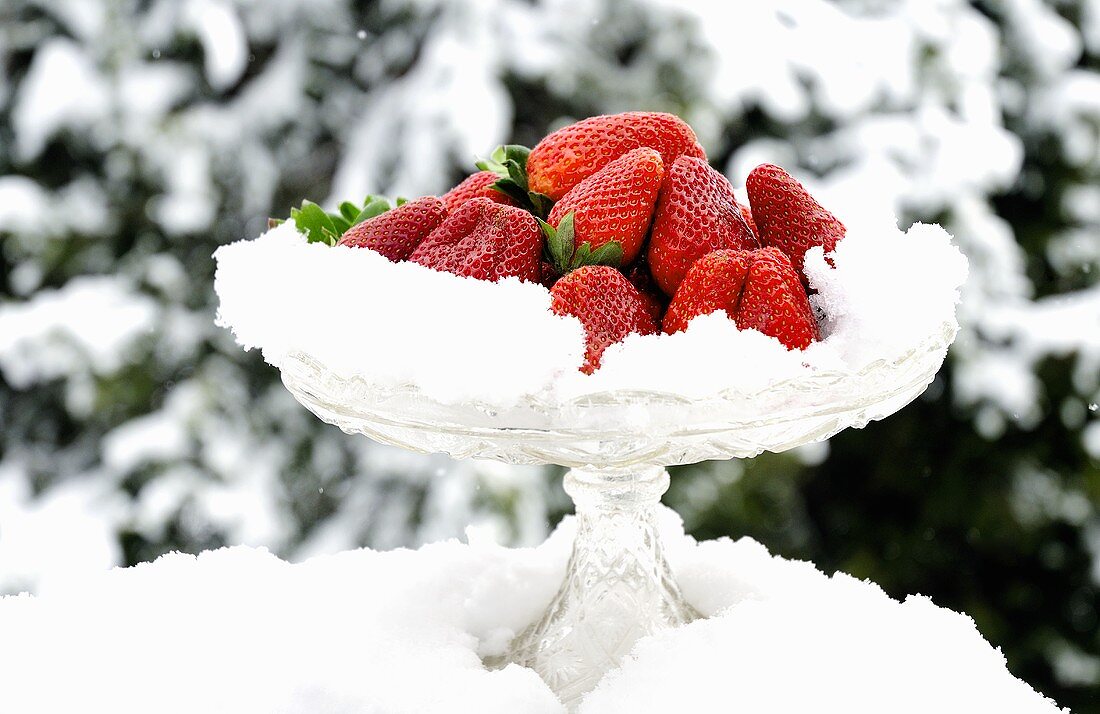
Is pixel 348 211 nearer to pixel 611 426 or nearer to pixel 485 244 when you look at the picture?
pixel 485 244

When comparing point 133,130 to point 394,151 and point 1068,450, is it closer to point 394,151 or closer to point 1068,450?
point 394,151

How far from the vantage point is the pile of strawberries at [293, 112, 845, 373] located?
70 centimetres

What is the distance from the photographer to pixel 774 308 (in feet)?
2.26

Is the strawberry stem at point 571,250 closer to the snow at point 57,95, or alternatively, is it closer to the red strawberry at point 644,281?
the red strawberry at point 644,281

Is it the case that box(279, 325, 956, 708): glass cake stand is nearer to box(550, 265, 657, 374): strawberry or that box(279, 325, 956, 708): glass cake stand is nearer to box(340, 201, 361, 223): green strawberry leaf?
box(550, 265, 657, 374): strawberry

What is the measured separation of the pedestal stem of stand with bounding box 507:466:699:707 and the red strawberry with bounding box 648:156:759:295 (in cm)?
17

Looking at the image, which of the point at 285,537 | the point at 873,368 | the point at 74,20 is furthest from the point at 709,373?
the point at 74,20

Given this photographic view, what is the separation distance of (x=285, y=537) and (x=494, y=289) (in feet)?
3.92

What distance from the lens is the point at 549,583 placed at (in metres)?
1.00

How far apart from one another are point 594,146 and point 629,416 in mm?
277

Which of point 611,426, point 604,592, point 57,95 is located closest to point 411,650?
point 604,592

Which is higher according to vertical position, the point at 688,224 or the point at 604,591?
the point at 688,224

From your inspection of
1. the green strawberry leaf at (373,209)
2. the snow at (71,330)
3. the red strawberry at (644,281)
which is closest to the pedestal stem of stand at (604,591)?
the red strawberry at (644,281)

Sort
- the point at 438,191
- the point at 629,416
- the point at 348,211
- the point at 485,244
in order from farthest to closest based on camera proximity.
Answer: the point at 438,191 < the point at 348,211 < the point at 485,244 < the point at 629,416
